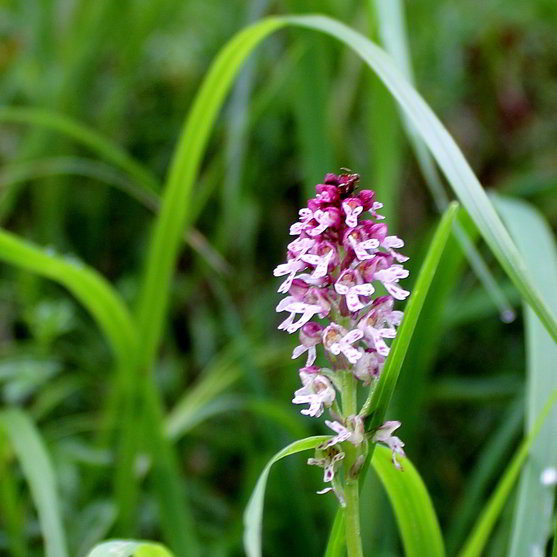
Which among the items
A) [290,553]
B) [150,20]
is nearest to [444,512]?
[290,553]

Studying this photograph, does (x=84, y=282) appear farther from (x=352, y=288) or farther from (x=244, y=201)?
(x=244, y=201)

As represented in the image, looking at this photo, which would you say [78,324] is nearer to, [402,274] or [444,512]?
[444,512]

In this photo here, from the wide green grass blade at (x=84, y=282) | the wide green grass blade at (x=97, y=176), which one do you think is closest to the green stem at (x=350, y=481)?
the wide green grass blade at (x=84, y=282)

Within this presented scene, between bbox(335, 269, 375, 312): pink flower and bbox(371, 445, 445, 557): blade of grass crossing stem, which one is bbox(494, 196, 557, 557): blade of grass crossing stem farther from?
bbox(335, 269, 375, 312): pink flower

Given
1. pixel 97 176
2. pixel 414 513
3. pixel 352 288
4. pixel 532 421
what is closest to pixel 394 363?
pixel 352 288

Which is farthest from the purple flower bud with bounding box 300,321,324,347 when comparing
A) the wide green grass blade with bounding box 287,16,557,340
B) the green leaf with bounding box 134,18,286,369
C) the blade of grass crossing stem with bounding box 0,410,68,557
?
the green leaf with bounding box 134,18,286,369

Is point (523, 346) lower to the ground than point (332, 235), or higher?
higher
